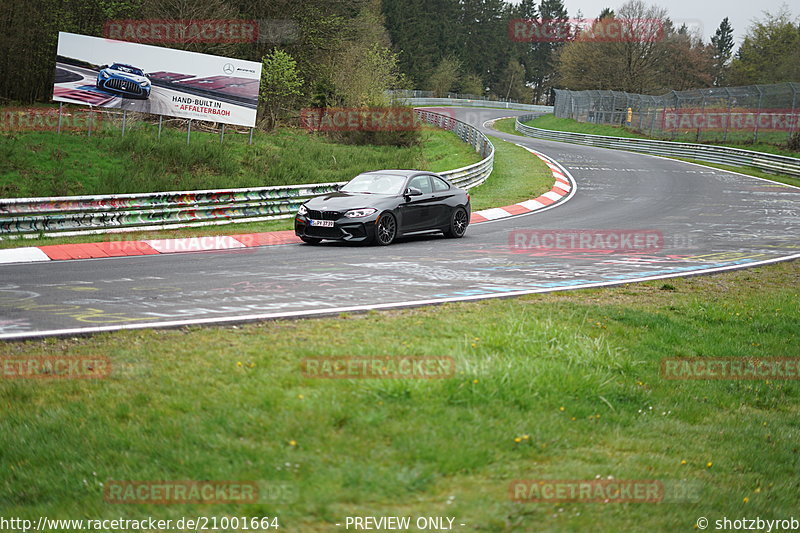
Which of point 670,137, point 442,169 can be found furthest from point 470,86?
point 442,169

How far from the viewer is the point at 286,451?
4.65 meters

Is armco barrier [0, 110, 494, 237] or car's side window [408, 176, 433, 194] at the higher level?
car's side window [408, 176, 433, 194]

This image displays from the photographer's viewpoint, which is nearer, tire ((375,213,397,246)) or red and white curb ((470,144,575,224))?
tire ((375,213,397,246))

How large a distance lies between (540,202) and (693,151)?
22353mm

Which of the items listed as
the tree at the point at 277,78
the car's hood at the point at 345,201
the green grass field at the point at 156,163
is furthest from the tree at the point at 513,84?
the car's hood at the point at 345,201

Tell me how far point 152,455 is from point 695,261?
41.9 feet

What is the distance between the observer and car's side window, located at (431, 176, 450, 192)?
17.2m

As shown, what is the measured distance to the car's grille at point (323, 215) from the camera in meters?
15.3

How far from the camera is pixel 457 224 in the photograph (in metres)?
17.5

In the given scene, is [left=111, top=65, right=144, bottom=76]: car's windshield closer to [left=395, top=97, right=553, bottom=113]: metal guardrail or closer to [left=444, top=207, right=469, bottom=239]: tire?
[left=444, top=207, right=469, bottom=239]: tire

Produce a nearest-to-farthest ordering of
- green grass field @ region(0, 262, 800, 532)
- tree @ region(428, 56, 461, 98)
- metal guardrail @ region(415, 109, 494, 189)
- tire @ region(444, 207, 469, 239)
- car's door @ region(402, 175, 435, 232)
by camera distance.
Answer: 1. green grass field @ region(0, 262, 800, 532)
2. car's door @ region(402, 175, 435, 232)
3. tire @ region(444, 207, 469, 239)
4. metal guardrail @ region(415, 109, 494, 189)
5. tree @ region(428, 56, 461, 98)

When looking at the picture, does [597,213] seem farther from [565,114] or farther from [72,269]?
[565,114]

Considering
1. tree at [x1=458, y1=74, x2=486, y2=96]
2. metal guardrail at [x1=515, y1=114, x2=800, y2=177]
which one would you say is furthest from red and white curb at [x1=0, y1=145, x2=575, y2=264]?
tree at [x1=458, y1=74, x2=486, y2=96]

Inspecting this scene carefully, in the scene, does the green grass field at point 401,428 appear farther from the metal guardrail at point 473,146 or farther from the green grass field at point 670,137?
the green grass field at point 670,137
